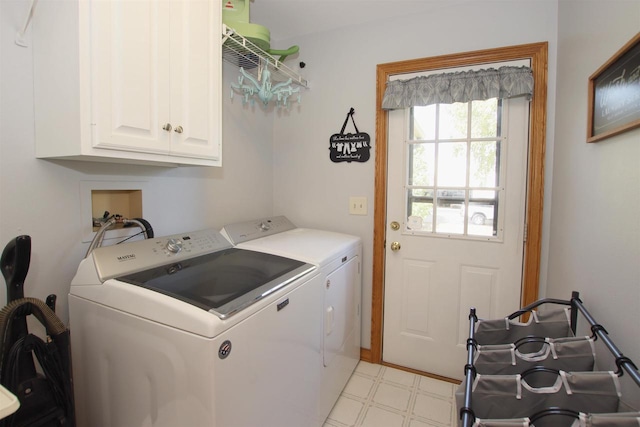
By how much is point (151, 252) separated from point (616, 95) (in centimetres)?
186

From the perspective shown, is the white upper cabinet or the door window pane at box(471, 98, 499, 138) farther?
the door window pane at box(471, 98, 499, 138)

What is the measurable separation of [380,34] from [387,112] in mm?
543

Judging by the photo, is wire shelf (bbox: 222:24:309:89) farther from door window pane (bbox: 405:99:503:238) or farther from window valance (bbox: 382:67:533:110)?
door window pane (bbox: 405:99:503:238)

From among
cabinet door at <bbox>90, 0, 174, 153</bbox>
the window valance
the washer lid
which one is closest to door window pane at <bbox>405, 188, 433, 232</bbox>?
the window valance

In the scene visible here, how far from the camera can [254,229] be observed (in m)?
2.01

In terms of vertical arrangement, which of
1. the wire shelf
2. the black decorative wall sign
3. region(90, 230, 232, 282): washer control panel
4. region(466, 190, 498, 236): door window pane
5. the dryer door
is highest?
the wire shelf

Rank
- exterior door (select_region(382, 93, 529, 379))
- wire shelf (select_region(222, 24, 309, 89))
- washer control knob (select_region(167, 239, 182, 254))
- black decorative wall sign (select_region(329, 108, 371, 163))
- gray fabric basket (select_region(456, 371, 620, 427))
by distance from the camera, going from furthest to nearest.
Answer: black decorative wall sign (select_region(329, 108, 371, 163)), exterior door (select_region(382, 93, 529, 379)), wire shelf (select_region(222, 24, 309, 89)), washer control knob (select_region(167, 239, 182, 254)), gray fabric basket (select_region(456, 371, 620, 427))

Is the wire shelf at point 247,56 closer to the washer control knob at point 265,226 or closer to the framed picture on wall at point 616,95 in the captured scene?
the washer control knob at point 265,226

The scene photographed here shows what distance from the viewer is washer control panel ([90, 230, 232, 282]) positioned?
1.16 metres

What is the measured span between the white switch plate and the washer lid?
0.91m

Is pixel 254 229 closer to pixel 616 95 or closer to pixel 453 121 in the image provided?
pixel 453 121

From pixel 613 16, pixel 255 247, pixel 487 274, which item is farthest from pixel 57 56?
pixel 487 274

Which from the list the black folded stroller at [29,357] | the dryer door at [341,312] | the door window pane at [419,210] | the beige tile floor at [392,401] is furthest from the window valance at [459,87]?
the black folded stroller at [29,357]

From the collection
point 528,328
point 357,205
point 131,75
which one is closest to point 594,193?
point 528,328
